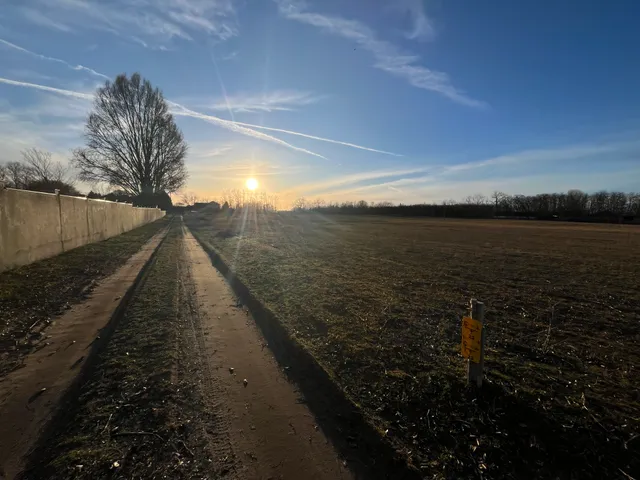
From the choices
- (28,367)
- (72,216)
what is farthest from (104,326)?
(72,216)

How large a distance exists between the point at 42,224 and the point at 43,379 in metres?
8.45

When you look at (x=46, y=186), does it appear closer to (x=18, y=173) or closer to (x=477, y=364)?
(x=18, y=173)

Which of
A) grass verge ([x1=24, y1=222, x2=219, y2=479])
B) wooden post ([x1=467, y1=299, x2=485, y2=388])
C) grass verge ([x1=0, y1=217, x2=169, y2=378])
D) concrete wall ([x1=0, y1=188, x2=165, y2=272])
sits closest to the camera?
grass verge ([x1=24, y1=222, x2=219, y2=479])

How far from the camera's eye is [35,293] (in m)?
6.38

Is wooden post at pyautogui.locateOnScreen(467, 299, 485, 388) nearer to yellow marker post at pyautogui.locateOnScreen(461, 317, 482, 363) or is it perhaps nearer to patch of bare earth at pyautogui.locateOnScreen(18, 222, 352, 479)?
yellow marker post at pyautogui.locateOnScreen(461, 317, 482, 363)

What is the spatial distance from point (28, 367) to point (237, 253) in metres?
9.45

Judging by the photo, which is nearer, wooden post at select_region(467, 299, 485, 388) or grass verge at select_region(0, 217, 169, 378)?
wooden post at select_region(467, 299, 485, 388)

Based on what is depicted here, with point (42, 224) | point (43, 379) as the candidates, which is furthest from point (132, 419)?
point (42, 224)

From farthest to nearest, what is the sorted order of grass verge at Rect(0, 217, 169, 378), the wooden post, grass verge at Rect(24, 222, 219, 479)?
grass verge at Rect(0, 217, 169, 378) → the wooden post → grass verge at Rect(24, 222, 219, 479)

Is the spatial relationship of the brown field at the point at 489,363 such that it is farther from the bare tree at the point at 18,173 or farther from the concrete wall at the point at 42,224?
the bare tree at the point at 18,173

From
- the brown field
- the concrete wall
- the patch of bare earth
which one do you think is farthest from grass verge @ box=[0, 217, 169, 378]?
the brown field

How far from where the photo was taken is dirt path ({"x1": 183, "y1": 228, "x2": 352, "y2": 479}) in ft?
7.82

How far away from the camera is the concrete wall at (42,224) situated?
781cm

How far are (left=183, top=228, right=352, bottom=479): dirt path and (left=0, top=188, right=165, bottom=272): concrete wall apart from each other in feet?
21.1
